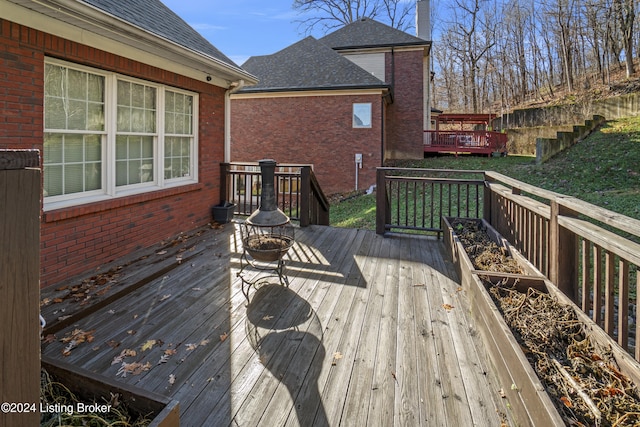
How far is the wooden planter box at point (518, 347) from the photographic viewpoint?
1.69 m

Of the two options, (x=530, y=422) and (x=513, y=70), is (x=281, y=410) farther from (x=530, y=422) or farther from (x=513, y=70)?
(x=513, y=70)

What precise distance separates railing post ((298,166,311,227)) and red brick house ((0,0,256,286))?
173 centimetres

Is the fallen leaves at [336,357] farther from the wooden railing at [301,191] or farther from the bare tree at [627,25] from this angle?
the bare tree at [627,25]

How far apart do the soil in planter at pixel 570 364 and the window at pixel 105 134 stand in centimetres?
437

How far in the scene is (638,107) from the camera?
13656 mm

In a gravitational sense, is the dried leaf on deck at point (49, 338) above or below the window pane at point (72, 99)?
below

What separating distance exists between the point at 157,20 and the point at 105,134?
80.6 inches

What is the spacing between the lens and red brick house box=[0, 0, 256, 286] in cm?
334

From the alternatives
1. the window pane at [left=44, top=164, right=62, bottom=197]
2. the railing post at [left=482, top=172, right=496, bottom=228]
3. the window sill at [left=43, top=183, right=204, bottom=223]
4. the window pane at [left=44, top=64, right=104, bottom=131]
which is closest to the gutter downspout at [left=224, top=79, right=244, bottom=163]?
the window sill at [left=43, top=183, right=204, bottom=223]

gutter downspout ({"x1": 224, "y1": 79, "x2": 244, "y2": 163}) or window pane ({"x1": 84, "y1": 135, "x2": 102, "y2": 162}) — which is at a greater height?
gutter downspout ({"x1": 224, "y1": 79, "x2": 244, "y2": 163})

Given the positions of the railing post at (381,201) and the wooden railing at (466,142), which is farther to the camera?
the wooden railing at (466,142)

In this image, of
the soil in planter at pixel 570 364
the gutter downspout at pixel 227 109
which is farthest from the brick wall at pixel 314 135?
the soil in planter at pixel 570 364

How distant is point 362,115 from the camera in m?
13.4

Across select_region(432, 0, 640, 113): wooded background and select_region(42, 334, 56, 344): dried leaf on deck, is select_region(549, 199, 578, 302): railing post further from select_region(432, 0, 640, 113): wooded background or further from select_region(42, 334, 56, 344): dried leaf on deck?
select_region(432, 0, 640, 113): wooded background
